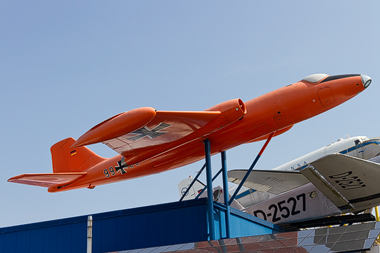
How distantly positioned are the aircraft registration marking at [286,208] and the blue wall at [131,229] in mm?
4555

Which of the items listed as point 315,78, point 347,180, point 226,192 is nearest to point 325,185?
point 347,180

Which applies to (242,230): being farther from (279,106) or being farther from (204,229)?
(279,106)

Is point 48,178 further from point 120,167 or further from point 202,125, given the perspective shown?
point 202,125

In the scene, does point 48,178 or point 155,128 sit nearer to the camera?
point 155,128

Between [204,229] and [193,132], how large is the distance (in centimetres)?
326

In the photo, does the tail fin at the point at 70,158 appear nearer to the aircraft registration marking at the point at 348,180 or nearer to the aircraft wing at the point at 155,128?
the aircraft wing at the point at 155,128

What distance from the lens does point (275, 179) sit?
2258cm

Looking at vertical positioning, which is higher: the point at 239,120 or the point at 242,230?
the point at 239,120

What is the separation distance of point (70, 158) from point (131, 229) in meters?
5.75

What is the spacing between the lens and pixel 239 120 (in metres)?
14.0

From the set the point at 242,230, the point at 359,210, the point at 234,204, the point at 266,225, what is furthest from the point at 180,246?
the point at 234,204

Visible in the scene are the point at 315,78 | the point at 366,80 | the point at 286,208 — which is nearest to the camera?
the point at 366,80

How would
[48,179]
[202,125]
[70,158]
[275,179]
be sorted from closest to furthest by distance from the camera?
[202,125] < [48,179] < [70,158] < [275,179]

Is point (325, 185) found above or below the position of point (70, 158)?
below
